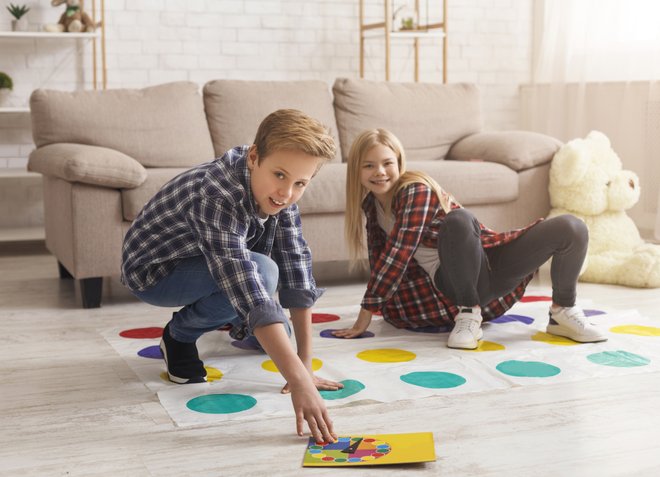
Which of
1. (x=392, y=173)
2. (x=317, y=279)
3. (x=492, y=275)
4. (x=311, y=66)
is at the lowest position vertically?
(x=317, y=279)

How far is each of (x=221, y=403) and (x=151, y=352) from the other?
0.51 meters

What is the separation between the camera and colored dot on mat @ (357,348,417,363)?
222cm

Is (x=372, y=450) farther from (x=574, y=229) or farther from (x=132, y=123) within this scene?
(x=132, y=123)

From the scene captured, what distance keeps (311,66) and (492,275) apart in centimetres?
278

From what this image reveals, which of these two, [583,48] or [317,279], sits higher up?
[583,48]

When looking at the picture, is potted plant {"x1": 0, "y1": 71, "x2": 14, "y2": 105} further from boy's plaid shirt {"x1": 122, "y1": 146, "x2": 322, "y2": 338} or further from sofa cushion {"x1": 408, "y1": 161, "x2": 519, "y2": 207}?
boy's plaid shirt {"x1": 122, "y1": 146, "x2": 322, "y2": 338}

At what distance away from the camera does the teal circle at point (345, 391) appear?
1921mm

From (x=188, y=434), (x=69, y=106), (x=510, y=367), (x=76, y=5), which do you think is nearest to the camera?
(x=188, y=434)

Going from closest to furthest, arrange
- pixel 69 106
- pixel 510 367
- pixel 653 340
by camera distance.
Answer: pixel 510 367, pixel 653 340, pixel 69 106

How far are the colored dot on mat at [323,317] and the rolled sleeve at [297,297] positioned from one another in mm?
787

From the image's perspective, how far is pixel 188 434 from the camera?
1710 millimetres

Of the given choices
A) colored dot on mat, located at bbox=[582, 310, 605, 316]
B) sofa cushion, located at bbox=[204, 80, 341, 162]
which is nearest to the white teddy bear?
colored dot on mat, located at bbox=[582, 310, 605, 316]

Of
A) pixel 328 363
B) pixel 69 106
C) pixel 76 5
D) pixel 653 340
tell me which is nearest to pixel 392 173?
pixel 328 363

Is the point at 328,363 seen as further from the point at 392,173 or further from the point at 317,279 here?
the point at 317,279
